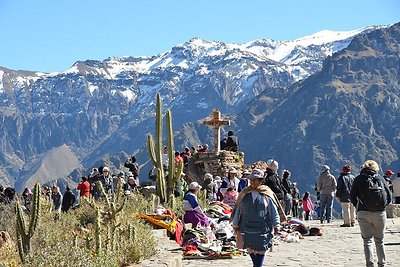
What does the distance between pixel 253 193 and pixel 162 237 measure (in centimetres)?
516

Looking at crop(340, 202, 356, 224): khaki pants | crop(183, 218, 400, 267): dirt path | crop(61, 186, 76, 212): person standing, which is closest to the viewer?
crop(183, 218, 400, 267): dirt path

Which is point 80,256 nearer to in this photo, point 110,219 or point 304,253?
point 110,219

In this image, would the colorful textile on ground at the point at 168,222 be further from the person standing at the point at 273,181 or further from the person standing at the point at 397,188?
the person standing at the point at 397,188

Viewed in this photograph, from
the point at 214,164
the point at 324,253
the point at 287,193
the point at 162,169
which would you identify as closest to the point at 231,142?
the point at 214,164

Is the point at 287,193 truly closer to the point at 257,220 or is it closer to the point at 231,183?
the point at 231,183

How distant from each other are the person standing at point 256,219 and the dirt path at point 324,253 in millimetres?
2561

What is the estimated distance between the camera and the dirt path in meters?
12.2

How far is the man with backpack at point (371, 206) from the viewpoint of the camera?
10562 mm

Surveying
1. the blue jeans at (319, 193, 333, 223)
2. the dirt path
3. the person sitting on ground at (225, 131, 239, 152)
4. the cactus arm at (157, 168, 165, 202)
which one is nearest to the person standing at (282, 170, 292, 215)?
the blue jeans at (319, 193, 333, 223)

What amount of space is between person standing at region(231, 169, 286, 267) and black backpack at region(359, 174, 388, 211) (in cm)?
160

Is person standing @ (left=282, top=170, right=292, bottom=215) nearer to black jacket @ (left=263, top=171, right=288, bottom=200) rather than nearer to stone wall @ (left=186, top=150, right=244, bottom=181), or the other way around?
black jacket @ (left=263, top=171, right=288, bottom=200)

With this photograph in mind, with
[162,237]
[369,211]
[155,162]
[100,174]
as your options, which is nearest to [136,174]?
[100,174]

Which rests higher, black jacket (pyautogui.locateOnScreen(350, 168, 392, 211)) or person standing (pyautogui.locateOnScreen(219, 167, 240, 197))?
person standing (pyautogui.locateOnScreen(219, 167, 240, 197))

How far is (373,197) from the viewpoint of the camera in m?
10.6
